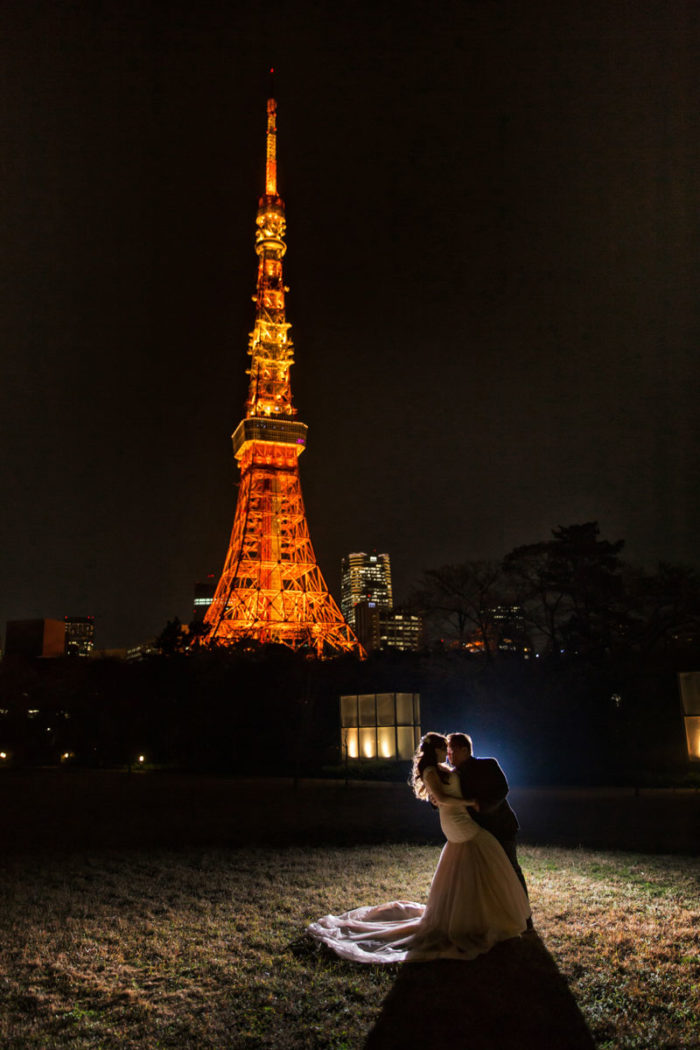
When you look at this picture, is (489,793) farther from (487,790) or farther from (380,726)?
(380,726)

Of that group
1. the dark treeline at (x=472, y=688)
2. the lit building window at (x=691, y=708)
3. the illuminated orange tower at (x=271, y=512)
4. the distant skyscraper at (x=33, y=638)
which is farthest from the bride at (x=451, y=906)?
the distant skyscraper at (x=33, y=638)

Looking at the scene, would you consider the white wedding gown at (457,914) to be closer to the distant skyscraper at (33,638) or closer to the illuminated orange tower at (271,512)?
the illuminated orange tower at (271,512)

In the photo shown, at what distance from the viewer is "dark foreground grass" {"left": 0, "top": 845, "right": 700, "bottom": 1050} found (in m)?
3.88

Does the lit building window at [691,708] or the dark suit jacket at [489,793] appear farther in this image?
the lit building window at [691,708]

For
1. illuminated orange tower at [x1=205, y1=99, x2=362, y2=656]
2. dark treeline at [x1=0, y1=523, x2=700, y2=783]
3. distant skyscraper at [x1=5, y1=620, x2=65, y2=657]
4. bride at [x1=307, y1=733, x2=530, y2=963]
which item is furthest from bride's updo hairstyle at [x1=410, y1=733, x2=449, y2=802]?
distant skyscraper at [x1=5, y1=620, x2=65, y2=657]

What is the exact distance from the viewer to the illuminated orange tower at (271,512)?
1556 inches

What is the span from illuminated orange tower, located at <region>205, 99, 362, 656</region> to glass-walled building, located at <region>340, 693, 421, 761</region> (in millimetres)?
10609

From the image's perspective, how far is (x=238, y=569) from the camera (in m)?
41.3

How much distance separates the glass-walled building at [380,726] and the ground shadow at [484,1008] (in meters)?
17.1

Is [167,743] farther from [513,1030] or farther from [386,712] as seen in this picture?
[513,1030]

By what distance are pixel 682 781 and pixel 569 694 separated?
473 centimetres

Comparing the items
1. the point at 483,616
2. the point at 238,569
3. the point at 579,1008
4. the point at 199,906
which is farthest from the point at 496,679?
the point at 238,569

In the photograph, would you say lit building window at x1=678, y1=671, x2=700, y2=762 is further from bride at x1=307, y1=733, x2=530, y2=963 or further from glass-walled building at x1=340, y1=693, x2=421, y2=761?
bride at x1=307, y1=733, x2=530, y2=963

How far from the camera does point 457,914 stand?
4.96 meters
